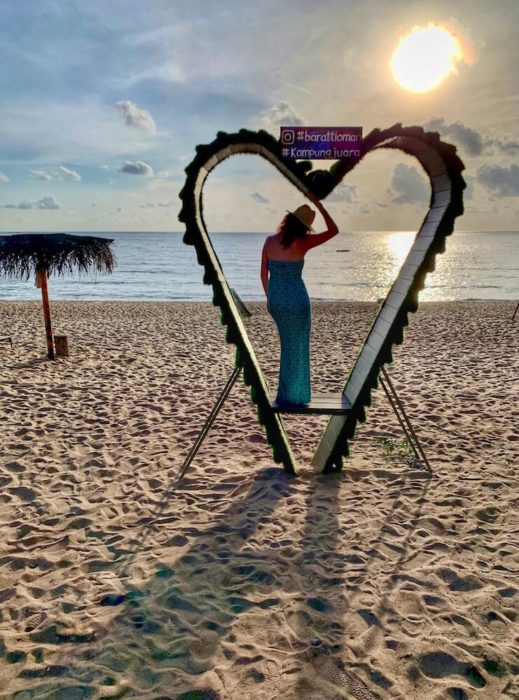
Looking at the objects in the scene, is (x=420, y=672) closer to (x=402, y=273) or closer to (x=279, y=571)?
(x=279, y=571)

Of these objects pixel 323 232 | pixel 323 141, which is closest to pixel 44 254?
pixel 323 232

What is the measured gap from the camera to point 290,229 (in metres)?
4.18

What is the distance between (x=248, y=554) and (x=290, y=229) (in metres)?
2.67

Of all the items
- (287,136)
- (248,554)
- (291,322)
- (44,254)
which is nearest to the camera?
(248,554)

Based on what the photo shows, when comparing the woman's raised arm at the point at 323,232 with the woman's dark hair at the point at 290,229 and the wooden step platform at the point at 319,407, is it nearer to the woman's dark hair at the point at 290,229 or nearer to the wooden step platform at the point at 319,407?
the woman's dark hair at the point at 290,229

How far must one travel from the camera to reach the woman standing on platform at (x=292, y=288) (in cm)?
418

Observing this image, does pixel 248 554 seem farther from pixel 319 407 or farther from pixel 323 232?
pixel 323 232

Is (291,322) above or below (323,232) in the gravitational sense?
below

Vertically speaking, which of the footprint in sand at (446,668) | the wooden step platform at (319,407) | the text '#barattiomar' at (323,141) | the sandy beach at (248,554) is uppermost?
the text '#barattiomar' at (323,141)

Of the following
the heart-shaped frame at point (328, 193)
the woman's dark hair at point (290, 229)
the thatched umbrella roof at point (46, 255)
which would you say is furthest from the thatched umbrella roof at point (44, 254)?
the woman's dark hair at point (290, 229)

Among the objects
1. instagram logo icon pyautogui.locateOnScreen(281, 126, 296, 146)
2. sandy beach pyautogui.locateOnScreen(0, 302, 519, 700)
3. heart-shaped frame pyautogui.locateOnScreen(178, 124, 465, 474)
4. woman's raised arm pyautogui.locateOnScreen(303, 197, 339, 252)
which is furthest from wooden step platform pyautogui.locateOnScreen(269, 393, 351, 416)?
instagram logo icon pyautogui.locateOnScreen(281, 126, 296, 146)

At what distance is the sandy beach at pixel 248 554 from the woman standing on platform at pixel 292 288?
109cm

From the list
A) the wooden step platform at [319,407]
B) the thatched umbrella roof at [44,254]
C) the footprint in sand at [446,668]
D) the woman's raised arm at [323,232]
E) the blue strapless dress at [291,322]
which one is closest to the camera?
the footprint in sand at [446,668]

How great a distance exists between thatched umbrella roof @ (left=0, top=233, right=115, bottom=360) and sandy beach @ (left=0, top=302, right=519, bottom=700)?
Result: 10.3 ft
